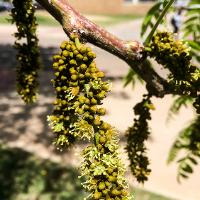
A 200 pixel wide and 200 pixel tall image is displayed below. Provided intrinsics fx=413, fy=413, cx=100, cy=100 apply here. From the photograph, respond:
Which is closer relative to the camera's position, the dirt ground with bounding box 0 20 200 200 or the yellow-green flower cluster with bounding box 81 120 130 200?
the yellow-green flower cluster with bounding box 81 120 130 200

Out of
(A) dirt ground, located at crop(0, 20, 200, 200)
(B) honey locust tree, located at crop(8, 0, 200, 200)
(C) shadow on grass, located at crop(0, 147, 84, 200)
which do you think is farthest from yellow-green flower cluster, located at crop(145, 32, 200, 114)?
(C) shadow on grass, located at crop(0, 147, 84, 200)

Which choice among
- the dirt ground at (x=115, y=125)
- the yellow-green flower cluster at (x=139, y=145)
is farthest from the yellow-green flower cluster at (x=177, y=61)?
the dirt ground at (x=115, y=125)

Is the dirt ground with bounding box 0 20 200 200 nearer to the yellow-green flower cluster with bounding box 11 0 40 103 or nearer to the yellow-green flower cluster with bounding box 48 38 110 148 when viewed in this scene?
the yellow-green flower cluster with bounding box 11 0 40 103

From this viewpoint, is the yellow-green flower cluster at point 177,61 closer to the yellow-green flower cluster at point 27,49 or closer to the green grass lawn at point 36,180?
the yellow-green flower cluster at point 27,49

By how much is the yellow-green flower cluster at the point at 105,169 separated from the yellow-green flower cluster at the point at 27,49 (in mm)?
713

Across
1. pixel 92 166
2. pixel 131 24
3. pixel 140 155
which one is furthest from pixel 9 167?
pixel 131 24

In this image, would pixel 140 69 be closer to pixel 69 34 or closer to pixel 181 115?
pixel 69 34

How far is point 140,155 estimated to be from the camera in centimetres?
194

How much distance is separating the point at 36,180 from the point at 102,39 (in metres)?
7.39

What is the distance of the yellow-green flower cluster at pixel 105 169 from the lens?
44.1 inches

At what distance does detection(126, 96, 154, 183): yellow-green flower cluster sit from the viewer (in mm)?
1918

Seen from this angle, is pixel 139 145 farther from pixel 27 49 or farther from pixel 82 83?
pixel 82 83

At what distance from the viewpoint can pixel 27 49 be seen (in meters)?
1.91

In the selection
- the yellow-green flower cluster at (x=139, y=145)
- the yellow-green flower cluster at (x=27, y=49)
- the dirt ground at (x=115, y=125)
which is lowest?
the dirt ground at (x=115, y=125)
